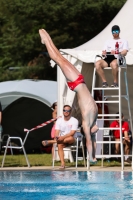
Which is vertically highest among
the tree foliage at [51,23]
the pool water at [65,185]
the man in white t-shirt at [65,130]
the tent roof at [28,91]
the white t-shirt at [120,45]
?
the tree foliage at [51,23]

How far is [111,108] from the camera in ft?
61.2

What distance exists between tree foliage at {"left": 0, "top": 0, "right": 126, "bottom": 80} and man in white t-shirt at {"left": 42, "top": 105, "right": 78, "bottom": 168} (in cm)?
1512

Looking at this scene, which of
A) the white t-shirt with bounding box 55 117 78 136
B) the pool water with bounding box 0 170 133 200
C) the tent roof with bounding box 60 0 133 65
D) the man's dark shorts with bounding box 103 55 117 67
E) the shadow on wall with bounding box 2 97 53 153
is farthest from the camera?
the shadow on wall with bounding box 2 97 53 153

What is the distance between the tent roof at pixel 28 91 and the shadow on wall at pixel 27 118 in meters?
0.47

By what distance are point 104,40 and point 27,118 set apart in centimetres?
735

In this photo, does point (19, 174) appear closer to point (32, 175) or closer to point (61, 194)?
point (32, 175)

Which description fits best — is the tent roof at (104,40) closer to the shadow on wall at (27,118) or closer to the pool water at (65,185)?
the pool water at (65,185)

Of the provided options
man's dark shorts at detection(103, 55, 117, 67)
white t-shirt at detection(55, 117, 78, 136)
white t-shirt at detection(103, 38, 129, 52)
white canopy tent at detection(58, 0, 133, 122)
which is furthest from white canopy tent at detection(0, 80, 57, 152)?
man's dark shorts at detection(103, 55, 117, 67)

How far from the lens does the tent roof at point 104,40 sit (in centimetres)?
1539

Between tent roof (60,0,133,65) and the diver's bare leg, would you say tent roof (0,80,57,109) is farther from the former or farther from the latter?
the diver's bare leg

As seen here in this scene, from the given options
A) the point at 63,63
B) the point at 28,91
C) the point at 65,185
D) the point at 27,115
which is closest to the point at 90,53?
the point at 65,185

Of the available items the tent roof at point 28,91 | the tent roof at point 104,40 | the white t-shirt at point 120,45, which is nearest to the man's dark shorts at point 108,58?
the white t-shirt at point 120,45

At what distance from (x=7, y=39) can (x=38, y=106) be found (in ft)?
34.7

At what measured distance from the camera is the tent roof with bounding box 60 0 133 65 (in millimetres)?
15391
